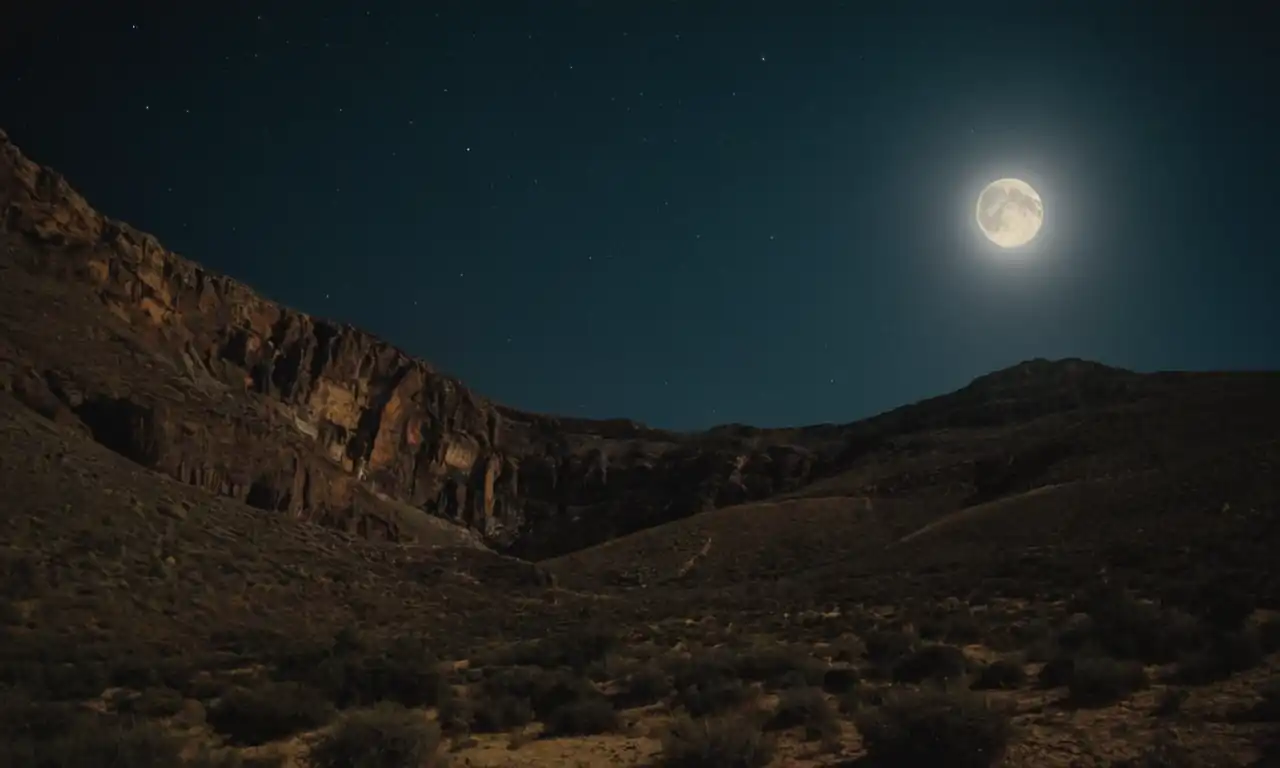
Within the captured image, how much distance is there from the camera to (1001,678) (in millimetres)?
12617

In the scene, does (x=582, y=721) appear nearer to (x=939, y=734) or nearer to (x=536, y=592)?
(x=939, y=734)

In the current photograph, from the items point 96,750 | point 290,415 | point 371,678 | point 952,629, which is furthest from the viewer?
point 290,415

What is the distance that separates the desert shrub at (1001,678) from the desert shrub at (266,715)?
10.6 metres

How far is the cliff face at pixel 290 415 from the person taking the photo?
133 ft

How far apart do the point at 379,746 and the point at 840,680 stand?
26.6 feet

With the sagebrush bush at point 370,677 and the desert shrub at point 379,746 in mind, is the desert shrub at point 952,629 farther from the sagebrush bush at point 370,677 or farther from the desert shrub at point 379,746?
the desert shrub at point 379,746

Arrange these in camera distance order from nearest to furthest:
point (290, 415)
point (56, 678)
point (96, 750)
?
point (96, 750)
point (56, 678)
point (290, 415)

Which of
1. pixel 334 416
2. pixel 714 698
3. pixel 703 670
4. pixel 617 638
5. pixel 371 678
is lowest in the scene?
pixel 714 698

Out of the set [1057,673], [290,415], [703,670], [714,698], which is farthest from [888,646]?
[290,415]

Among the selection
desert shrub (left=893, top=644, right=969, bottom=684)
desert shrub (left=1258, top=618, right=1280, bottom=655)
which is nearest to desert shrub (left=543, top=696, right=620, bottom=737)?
desert shrub (left=893, top=644, right=969, bottom=684)

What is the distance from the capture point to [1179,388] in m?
81.9

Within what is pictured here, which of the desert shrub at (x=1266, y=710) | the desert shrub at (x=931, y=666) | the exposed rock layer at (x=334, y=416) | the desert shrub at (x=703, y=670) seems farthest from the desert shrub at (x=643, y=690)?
the exposed rock layer at (x=334, y=416)

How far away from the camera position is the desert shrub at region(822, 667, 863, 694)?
13.0 metres

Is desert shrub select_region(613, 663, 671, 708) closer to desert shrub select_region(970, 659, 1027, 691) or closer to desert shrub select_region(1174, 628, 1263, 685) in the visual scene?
desert shrub select_region(970, 659, 1027, 691)
